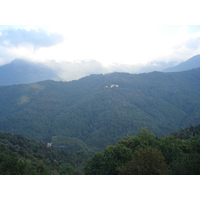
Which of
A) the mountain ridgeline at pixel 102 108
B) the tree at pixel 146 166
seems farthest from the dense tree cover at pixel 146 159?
the mountain ridgeline at pixel 102 108

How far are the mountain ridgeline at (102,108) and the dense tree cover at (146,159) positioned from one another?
6199cm

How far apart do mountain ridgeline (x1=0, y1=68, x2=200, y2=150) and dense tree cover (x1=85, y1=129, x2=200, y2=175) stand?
2441 inches

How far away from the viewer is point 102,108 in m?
138

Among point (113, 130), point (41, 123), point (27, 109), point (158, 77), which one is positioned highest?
point (158, 77)

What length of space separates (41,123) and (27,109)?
71.7 feet

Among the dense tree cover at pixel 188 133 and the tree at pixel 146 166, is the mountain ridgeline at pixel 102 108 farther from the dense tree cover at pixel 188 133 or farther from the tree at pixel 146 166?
the tree at pixel 146 166

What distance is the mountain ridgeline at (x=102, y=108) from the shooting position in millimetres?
109562

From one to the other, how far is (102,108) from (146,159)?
410 ft

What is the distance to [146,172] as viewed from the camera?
11344 mm

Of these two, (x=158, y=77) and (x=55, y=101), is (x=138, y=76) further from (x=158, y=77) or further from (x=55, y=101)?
(x=55, y=101)

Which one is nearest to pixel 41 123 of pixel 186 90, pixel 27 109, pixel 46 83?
pixel 27 109

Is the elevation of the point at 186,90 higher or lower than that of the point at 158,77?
lower

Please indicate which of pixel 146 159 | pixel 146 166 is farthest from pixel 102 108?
pixel 146 166

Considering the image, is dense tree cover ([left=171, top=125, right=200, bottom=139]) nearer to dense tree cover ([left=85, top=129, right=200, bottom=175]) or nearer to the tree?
dense tree cover ([left=85, top=129, right=200, bottom=175])
